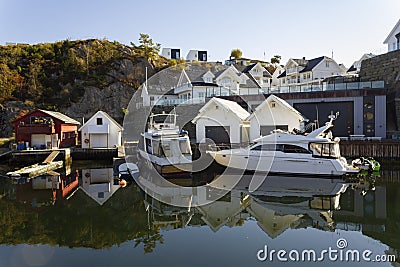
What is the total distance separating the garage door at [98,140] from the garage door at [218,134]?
898cm

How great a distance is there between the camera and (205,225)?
11102 millimetres

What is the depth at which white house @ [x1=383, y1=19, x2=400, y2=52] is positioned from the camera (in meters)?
37.1

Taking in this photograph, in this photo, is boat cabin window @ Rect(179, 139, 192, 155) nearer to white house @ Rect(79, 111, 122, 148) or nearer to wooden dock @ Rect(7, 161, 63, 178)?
wooden dock @ Rect(7, 161, 63, 178)

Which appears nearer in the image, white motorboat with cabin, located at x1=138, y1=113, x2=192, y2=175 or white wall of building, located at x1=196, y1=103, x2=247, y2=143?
white motorboat with cabin, located at x1=138, y1=113, x2=192, y2=175

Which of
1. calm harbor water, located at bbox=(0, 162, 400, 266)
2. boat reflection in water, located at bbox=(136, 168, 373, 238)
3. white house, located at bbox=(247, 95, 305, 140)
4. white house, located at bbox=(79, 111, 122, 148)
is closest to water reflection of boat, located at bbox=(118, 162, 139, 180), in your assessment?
boat reflection in water, located at bbox=(136, 168, 373, 238)

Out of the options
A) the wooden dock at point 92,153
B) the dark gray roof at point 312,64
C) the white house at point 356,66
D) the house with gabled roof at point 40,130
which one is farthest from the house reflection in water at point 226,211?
the white house at point 356,66

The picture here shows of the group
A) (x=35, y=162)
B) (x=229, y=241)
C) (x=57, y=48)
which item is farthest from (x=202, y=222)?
(x=57, y=48)

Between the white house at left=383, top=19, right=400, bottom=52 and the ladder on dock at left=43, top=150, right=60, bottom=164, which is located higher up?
the white house at left=383, top=19, right=400, bottom=52

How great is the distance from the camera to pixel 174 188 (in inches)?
656

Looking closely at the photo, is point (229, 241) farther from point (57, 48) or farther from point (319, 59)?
point (57, 48)

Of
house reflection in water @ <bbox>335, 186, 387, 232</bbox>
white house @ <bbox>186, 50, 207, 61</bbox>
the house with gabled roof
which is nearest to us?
house reflection in water @ <bbox>335, 186, 387, 232</bbox>

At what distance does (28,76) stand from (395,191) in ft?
157

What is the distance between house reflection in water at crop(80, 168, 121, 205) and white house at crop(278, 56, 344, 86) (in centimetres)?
2971

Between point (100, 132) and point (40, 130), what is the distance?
457 cm
